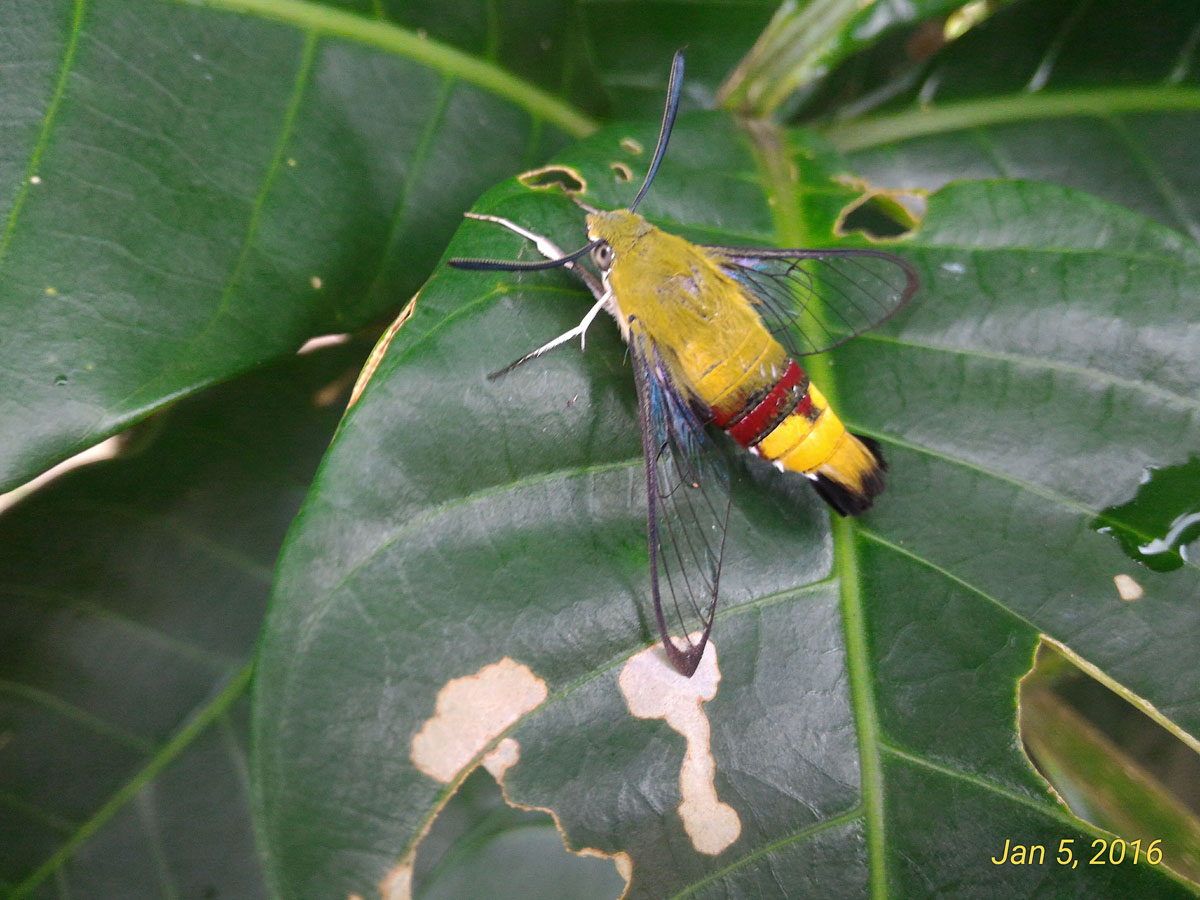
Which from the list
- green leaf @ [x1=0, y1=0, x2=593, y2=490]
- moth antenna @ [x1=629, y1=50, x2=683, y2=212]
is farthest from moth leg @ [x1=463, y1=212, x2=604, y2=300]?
green leaf @ [x1=0, y1=0, x2=593, y2=490]

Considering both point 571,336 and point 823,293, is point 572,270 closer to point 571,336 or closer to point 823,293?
point 571,336

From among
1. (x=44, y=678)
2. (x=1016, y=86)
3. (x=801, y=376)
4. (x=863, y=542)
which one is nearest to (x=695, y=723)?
(x=863, y=542)

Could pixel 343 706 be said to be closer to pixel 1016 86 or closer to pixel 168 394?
pixel 168 394

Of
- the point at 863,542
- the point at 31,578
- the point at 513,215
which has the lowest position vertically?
the point at 31,578

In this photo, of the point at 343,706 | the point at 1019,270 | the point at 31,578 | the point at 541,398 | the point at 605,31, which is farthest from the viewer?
the point at 605,31

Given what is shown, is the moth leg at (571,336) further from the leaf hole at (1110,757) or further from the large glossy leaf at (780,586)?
the leaf hole at (1110,757)

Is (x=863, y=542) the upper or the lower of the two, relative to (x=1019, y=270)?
lower

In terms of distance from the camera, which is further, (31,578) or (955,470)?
(31,578)
